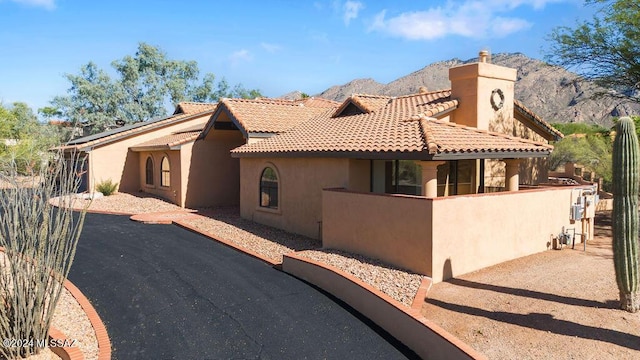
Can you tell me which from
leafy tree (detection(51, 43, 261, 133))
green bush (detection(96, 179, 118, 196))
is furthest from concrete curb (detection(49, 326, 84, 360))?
leafy tree (detection(51, 43, 261, 133))

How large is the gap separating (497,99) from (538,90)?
8550 cm

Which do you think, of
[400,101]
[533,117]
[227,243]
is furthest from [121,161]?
[533,117]

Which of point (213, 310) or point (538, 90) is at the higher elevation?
point (538, 90)

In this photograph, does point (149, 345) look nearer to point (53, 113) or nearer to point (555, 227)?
point (555, 227)

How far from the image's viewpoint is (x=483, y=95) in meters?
16.2

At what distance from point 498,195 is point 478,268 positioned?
2089 mm

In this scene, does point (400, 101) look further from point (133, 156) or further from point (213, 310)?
point (133, 156)

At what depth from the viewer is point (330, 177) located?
15188 millimetres

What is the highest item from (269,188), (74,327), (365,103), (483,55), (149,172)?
(483,55)

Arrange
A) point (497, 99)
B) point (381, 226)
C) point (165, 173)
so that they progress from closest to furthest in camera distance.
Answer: point (381, 226), point (497, 99), point (165, 173)

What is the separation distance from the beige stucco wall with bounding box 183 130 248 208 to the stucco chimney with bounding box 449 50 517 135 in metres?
12.3

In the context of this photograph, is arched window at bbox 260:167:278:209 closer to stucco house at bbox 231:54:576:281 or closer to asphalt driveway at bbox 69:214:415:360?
stucco house at bbox 231:54:576:281

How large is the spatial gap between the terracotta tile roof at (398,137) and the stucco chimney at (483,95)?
560mm

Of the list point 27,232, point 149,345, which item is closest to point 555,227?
point 149,345
